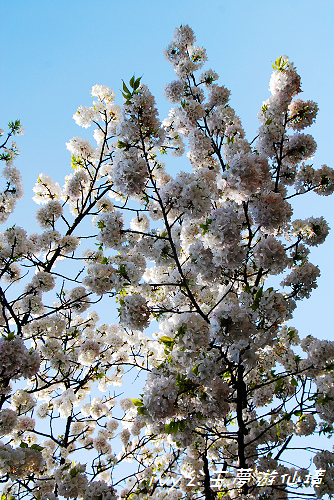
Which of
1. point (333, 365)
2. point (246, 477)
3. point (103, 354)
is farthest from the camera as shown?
point (103, 354)

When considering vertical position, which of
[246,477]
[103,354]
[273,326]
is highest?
[103,354]

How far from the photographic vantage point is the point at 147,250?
5238mm

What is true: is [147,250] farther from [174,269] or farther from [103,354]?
[103,354]

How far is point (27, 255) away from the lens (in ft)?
21.3

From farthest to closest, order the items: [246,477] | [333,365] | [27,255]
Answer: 1. [27,255]
2. [333,365]
3. [246,477]

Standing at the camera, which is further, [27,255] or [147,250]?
[27,255]

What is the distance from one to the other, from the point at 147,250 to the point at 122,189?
123 centimetres

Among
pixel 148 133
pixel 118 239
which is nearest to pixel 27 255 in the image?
pixel 118 239

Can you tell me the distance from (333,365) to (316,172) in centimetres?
290

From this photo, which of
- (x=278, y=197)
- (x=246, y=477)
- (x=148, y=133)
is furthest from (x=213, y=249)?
(x=246, y=477)

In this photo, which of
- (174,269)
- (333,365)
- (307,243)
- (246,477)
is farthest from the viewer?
(174,269)

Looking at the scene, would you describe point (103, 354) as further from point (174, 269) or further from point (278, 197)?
point (278, 197)

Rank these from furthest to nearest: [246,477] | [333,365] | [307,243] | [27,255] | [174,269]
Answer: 1. [27,255]
2. [174,269]
3. [307,243]
4. [333,365]
5. [246,477]

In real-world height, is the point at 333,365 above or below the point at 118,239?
below
